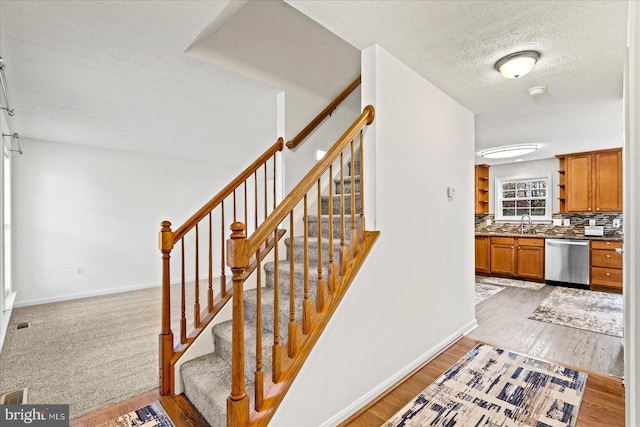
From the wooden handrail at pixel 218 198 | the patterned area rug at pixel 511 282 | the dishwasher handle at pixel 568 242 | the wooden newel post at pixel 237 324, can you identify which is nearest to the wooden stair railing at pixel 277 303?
the wooden newel post at pixel 237 324

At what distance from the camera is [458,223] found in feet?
10.2

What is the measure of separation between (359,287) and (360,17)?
5.37 ft

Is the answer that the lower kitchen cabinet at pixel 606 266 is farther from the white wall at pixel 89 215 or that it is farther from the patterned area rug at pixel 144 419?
the white wall at pixel 89 215

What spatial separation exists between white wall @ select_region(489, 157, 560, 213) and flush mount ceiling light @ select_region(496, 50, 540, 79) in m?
4.89

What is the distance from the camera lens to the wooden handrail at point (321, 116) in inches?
118

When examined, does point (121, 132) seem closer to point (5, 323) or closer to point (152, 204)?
point (152, 204)

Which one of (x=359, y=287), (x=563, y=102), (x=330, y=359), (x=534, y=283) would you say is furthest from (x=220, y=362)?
(x=534, y=283)

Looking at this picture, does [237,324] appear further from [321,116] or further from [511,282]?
[511,282]

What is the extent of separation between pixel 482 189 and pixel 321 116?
16.4 feet

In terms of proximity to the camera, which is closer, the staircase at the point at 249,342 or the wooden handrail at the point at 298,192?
the wooden handrail at the point at 298,192

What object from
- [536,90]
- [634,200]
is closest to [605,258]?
[536,90]

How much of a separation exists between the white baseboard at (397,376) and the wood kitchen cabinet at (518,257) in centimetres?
327

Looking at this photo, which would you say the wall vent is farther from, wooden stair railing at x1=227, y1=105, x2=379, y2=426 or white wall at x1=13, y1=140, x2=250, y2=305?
white wall at x1=13, y1=140, x2=250, y2=305

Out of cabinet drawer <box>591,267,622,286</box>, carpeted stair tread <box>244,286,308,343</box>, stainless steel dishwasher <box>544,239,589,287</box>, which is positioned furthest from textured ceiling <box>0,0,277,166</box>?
cabinet drawer <box>591,267,622,286</box>
